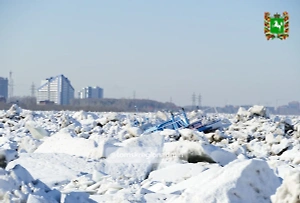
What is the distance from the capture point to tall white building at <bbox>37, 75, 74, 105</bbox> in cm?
6381

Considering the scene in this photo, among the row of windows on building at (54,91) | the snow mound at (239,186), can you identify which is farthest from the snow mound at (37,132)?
the row of windows on building at (54,91)

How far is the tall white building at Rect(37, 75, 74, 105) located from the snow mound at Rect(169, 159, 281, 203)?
196 feet

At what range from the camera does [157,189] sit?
519 centimetres

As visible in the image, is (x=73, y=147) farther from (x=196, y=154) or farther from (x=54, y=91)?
(x=54, y=91)

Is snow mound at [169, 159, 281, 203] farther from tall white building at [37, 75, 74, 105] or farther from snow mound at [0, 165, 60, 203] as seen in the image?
tall white building at [37, 75, 74, 105]

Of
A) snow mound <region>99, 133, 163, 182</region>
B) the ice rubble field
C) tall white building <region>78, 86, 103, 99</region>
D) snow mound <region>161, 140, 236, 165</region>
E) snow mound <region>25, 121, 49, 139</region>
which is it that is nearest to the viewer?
the ice rubble field

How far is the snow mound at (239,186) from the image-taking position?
11.2 feet

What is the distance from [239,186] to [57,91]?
63.2m

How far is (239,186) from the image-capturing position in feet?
11.6

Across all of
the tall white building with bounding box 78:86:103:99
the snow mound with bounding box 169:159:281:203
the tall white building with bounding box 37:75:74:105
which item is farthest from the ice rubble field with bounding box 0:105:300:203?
the tall white building with bounding box 78:86:103:99

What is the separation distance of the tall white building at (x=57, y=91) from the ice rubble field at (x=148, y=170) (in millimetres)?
50824

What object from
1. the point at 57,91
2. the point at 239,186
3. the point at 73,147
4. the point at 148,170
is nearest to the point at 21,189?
the point at 239,186

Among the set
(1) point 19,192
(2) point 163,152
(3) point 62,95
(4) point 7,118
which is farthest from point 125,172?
(3) point 62,95

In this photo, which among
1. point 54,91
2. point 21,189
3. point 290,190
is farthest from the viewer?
point 54,91
